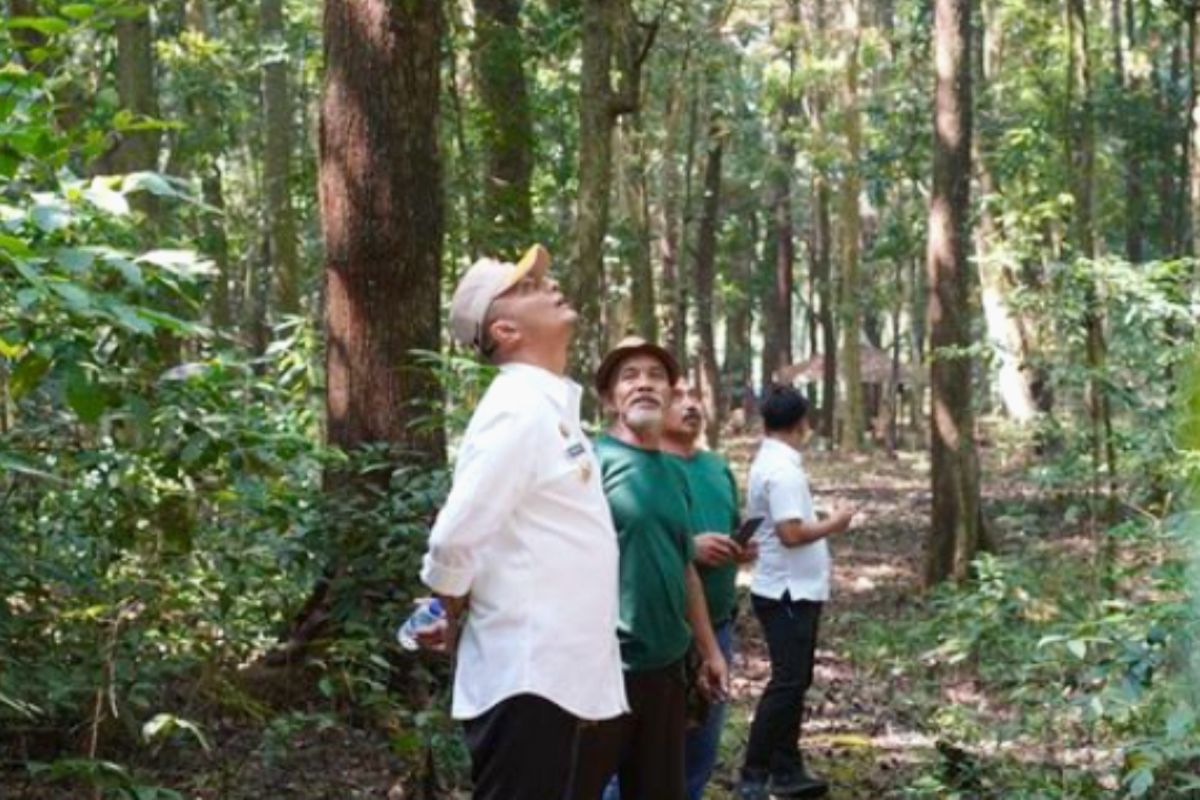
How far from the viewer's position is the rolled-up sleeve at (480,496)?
3457 mm

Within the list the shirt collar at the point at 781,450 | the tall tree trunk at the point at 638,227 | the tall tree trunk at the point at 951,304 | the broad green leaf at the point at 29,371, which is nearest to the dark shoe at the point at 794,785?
the shirt collar at the point at 781,450

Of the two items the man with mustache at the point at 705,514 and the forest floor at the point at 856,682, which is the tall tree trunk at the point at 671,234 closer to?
the forest floor at the point at 856,682

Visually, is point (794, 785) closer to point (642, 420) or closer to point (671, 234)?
point (642, 420)

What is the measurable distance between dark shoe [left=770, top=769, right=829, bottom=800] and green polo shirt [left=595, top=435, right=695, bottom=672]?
2.64 metres

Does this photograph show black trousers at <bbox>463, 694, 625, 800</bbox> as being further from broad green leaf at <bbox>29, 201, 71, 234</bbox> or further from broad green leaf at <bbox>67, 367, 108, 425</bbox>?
broad green leaf at <bbox>29, 201, 71, 234</bbox>

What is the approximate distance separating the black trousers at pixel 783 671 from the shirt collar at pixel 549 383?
3.20 meters

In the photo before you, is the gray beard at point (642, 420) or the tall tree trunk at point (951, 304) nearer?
the gray beard at point (642, 420)

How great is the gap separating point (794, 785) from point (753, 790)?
21 centimetres

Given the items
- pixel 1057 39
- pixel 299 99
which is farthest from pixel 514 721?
pixel 299 99

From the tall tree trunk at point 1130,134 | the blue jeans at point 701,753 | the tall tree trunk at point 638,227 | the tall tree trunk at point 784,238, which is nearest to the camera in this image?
the blue jeans at point 701,753

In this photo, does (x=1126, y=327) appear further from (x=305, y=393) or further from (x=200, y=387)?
(x=200, y=387)

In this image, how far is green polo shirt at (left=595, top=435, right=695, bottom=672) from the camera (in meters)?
4.37

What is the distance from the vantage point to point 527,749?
11.6ft

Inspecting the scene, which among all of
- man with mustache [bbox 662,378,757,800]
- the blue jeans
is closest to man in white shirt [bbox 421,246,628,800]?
man with mustache [bbox 662,378,757,800]
